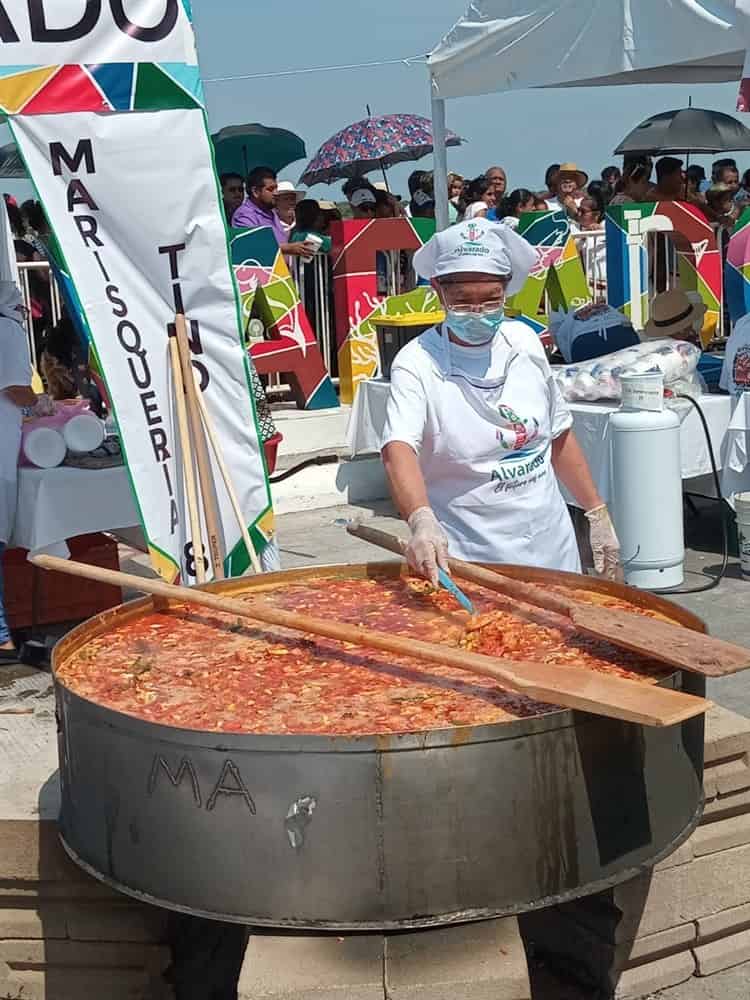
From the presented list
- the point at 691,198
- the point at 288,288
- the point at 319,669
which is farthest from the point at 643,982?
the point at 691,198

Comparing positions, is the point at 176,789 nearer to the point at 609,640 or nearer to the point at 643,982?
the point at 609,640

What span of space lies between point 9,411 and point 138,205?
1551 millimetres

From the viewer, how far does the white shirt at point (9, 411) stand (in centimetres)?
593

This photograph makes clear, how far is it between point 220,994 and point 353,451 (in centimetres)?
585

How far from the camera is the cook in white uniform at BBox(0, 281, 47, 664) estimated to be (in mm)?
5938

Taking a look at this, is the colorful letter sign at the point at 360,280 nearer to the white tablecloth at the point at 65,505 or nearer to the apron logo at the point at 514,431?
the white tablecloth at the point at 65,505

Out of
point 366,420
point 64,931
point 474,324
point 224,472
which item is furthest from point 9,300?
point 64,931

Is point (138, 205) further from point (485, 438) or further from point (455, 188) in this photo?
point (455, 188)

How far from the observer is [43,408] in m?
6.24

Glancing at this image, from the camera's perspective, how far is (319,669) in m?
2.85

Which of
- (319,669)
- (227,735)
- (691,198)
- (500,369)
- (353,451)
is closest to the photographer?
(227,735)

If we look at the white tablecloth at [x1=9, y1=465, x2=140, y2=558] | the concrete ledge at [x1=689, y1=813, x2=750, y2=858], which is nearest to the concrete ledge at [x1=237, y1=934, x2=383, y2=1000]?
the concrete ledge at [x1=689, y1=813, x2=750, y2=858]

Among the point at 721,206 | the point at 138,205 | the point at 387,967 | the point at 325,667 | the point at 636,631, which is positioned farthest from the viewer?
the point at 721,206

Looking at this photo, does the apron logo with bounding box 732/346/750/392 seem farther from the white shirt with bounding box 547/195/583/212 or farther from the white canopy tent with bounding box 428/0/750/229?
the white shirt with bounding box 547/195/583/212
